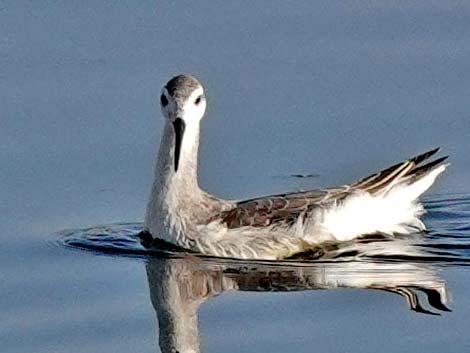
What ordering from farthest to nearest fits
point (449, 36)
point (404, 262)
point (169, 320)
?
1. point (449, 36)
2. point (404, 262)
3. point (169, 320)

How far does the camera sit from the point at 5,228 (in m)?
13.3

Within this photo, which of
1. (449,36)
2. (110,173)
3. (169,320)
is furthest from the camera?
(449,36)

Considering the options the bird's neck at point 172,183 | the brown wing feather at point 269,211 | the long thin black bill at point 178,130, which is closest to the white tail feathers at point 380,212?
the brown wing feather at point 269,211

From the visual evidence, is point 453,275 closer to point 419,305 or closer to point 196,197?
point 419,305

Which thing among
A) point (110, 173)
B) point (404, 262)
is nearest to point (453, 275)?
point (404, 262)

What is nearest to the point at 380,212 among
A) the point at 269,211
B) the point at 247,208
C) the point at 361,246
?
the point at 361,246

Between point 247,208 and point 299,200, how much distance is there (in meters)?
0.41

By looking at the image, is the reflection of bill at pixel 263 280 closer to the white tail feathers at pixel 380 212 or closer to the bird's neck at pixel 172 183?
the bird's neck at pixel 172 183

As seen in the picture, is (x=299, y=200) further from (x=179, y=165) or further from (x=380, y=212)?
(x=179, y=165)

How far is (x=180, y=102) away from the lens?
517 inches

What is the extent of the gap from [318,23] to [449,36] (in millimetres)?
1167

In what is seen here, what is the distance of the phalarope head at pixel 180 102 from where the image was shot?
13141 millimetres

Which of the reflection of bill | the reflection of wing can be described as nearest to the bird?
the reflection of wing

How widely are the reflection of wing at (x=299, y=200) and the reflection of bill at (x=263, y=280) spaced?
361mm
